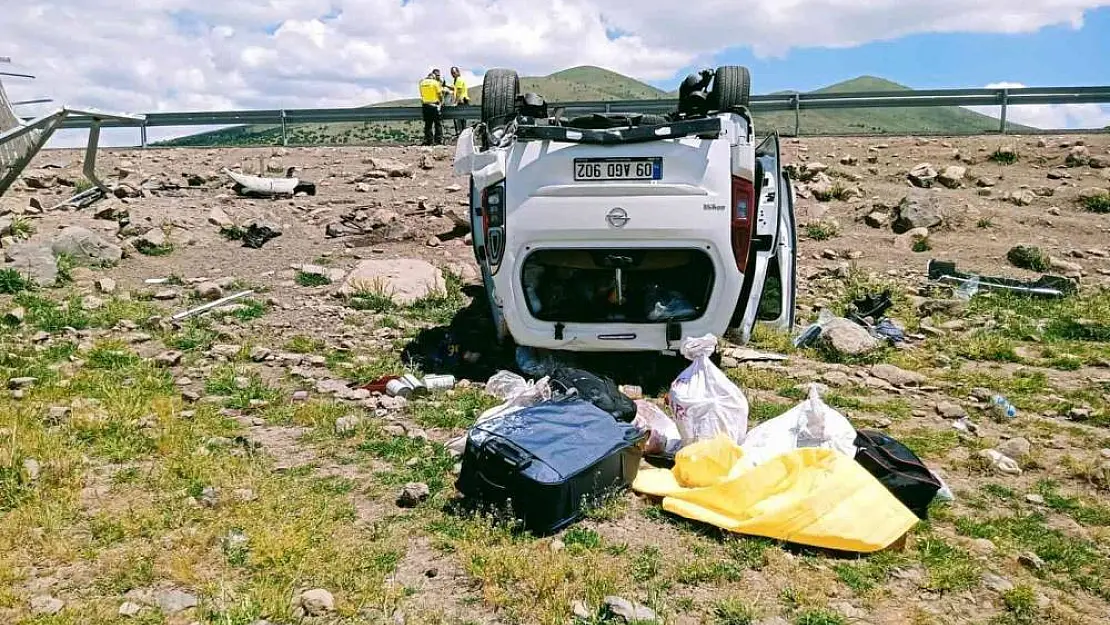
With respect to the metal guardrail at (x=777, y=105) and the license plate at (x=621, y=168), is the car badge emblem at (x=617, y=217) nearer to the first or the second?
the license plate at (x=621, y=168)

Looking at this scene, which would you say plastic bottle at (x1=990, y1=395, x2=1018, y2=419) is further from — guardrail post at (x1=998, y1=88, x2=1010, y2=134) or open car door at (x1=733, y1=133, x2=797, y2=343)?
guardrail post at (x1=998, y1=88, x2=1010, y2=134)

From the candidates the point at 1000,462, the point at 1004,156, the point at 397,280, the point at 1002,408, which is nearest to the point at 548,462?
the point at 1000,462

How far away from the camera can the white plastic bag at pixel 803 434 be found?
4.38 metres

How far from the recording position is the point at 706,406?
4.75m

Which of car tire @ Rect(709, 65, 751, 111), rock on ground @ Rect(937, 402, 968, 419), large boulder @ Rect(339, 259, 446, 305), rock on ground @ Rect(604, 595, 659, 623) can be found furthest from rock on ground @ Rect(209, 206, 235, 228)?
rock on ground @ Rect(604, 595, 659, 623)

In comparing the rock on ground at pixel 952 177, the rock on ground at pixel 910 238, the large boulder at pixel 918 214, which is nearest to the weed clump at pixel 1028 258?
the rock on ground at pixel 910 238

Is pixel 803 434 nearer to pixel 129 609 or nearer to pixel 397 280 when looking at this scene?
pixel 129 609

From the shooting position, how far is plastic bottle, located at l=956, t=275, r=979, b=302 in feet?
29.5

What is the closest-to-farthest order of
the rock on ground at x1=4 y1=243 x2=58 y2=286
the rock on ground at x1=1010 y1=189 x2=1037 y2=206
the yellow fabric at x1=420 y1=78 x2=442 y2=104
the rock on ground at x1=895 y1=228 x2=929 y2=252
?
the rock on ground at x1=4 y1=243 x2=58 y2=286 → the rock on ground at x1=895 y1=228 x2=929 y2=252 → the rock on ground at x1=1010 y1=189 x2=1037 y2=206 → the yellow fabric at x1=420 y1=78 x2=442 y2=104

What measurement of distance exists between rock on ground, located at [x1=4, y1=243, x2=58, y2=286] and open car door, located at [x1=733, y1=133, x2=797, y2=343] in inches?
275

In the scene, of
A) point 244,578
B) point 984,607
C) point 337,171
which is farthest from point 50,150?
point 984,607

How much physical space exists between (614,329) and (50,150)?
756 inches

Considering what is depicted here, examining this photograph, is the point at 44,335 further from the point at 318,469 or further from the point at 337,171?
the point at 337,171

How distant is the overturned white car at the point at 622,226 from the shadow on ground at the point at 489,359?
455mm
